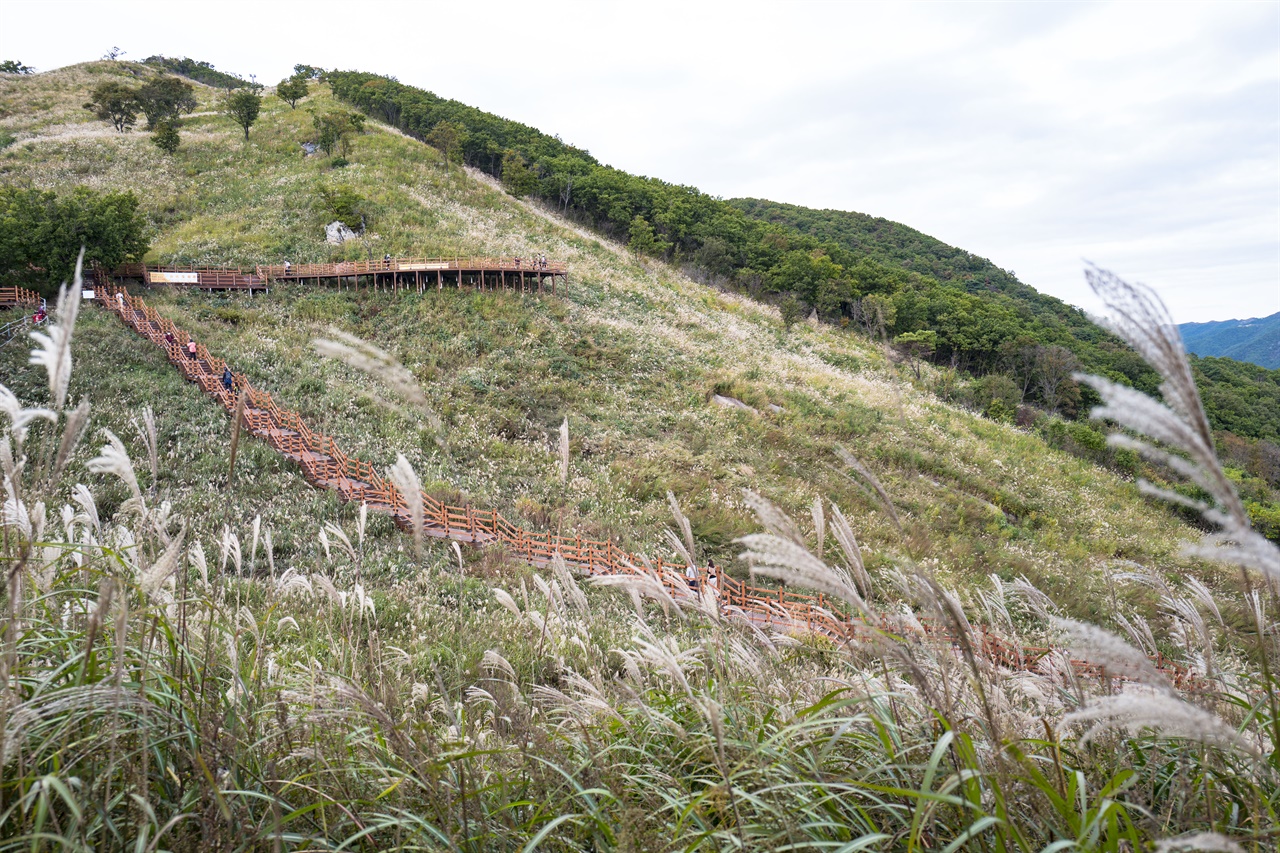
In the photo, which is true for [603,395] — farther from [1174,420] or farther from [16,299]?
[1174,420]

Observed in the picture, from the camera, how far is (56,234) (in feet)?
78.2

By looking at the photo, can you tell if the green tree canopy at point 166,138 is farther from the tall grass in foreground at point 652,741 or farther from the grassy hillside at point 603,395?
the tall grass in foreground at point 652,741

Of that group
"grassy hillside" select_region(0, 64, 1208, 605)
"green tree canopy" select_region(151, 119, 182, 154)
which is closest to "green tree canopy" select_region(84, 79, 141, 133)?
"green tree canopy" select_region(151, 119, 182, 154)

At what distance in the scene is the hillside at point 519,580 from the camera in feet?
6.63

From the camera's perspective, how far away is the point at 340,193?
35.1 meters

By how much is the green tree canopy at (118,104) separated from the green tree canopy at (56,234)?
3483 cm

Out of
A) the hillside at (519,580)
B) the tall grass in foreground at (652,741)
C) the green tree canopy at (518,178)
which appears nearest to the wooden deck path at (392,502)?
the hillside at (519,580)

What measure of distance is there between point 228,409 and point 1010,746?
61.9 feet

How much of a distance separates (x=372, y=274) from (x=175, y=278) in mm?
7730

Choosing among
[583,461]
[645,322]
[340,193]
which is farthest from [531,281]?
[583,461]

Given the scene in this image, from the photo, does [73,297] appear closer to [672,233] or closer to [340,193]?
[340,193]

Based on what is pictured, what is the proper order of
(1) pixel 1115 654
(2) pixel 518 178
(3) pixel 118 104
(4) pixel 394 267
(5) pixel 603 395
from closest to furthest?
(1) pixel 1115 654
(5) pixel 603 395
(4) pixel 394 267
(2) pixel 518 178
(3) pixel 118 104

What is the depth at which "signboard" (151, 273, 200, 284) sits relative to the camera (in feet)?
88.1

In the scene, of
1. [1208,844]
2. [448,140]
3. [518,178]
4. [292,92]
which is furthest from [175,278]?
[292,92]
